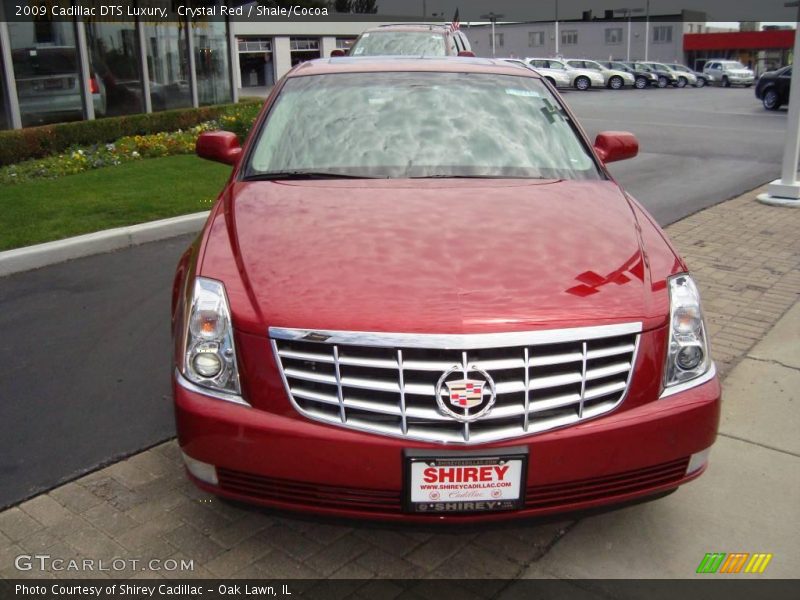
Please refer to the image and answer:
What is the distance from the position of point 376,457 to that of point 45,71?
1357 cm

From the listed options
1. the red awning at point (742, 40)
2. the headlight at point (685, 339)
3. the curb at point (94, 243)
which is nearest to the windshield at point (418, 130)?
the headlight at point (685, 339)

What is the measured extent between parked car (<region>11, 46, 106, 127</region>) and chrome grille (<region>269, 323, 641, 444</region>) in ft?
41.5

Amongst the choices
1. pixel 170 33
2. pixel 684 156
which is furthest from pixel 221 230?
pixel 170 33

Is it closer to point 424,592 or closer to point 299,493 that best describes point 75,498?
point 299,493

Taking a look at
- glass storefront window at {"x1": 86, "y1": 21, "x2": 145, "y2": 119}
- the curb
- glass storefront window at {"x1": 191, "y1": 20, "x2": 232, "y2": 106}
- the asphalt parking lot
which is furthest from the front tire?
the curb

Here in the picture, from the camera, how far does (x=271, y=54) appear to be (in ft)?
172

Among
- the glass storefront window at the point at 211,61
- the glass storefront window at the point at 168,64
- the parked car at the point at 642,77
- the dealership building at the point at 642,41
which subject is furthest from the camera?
the dealership building at the point at 642,41

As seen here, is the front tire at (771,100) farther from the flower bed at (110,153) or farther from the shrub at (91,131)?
the flower bed at (110,153)

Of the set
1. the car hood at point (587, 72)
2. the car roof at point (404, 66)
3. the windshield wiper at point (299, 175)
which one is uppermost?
the car hood at point (587, 72)

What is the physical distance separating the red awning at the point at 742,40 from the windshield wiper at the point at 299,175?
78.7 meters

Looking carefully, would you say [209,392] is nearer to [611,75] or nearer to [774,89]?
[774,89]

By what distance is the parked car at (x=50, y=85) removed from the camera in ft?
43.5

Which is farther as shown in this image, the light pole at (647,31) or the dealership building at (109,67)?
the light pole at (647,31)

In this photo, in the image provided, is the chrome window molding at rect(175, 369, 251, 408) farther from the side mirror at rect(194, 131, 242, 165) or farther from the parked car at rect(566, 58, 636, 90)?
the parked car at rect(566, 58, 636, 90)
